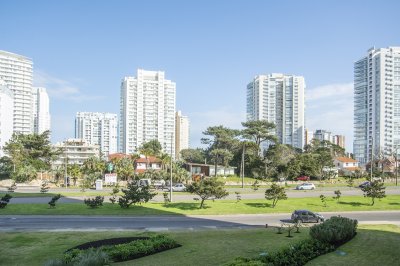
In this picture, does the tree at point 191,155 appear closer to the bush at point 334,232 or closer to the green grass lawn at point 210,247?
the green grass lawn at point 210,247

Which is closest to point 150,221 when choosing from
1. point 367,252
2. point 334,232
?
point 334,232

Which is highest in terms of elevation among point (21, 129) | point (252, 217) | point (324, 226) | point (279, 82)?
point (279, 82)

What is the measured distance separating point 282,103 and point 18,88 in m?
147

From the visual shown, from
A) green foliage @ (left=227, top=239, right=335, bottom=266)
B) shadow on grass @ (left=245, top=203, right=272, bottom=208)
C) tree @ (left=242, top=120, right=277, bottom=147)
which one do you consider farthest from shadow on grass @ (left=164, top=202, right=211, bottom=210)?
tree @ (left=242, top=120, right=277, bottom=147)

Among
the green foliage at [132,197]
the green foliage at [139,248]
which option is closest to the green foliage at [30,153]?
the green foliage at [132,197]

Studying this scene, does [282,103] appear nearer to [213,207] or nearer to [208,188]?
[213,207]

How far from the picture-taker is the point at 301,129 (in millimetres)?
185375

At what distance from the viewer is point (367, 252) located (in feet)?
59.6

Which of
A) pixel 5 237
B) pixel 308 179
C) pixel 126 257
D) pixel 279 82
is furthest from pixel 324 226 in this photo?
pixel 279 82

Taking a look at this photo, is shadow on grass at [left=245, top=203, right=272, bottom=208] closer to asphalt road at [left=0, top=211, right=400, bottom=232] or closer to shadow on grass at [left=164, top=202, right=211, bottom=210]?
asphalt road at [left=0, top=211, right=400, bottom=232]

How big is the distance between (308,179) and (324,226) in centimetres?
6551

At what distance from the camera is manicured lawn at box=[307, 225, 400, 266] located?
16547mm

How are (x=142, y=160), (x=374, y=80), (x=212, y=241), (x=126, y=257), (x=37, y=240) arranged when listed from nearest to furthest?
(x=126, y=257), (x=212, y=241), (x=37, y=240), (x=142, y=160), (x=374, y=80)

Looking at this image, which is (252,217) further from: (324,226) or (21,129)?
(21,129)
